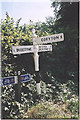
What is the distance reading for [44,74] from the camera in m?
4.53

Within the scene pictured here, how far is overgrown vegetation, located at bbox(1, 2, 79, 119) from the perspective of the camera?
3121mm

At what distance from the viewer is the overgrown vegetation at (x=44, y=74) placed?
123 inches

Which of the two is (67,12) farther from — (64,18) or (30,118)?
(30,118)

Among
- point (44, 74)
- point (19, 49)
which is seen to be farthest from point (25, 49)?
point (44, 74)

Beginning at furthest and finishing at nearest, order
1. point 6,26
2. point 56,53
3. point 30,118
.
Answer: point 56,53 → point 6,26 → point 30,118

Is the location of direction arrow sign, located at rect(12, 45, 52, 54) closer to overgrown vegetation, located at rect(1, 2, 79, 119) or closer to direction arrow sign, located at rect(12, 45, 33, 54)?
direction arrow sign, located at rect(12, 45, 33, 54)

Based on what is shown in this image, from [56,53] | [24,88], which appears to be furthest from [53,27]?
[24,88]

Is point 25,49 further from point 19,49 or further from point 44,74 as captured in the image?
point 44,74

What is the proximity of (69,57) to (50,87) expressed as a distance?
2.08 metres

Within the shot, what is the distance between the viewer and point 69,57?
590 cm

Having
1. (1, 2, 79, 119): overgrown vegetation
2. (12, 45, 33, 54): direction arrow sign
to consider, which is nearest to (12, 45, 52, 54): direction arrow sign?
(12, 45, 33, 54): direction arrow sign

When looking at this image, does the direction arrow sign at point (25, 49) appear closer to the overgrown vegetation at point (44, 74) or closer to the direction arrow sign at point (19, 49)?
the direction arrow sign at point (19, 49)

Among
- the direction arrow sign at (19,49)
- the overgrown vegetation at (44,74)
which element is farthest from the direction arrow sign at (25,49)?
the overgrown vegetation at (44,74)

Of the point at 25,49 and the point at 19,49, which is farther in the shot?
the point at 25,49
